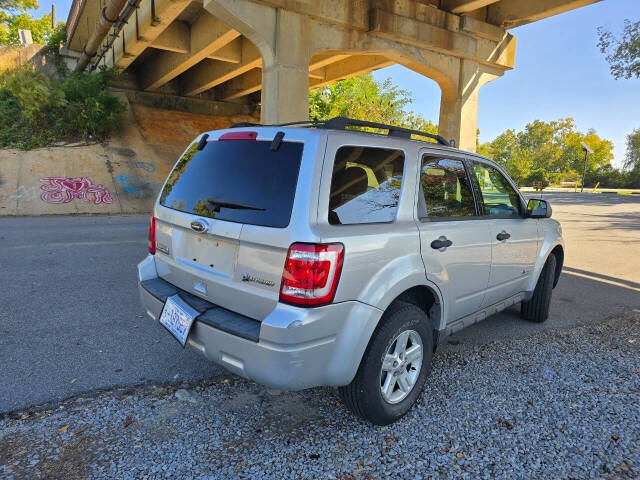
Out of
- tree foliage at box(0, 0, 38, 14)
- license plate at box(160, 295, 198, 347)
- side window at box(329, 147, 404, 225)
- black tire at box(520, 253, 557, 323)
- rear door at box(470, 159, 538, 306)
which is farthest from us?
tree foliage at box(0, 0, 38, 14)

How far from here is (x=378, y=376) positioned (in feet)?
8.08

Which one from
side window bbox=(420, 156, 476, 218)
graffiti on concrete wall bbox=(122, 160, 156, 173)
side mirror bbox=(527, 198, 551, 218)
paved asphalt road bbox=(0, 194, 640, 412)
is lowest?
paved asphalt road bbox=(0, 194, 640, 412)

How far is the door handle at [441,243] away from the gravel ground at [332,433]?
43.0 inches

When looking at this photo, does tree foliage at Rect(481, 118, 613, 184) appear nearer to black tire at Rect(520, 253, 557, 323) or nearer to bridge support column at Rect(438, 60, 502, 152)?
bridge support column at Rect(438, 60, 502, 152)

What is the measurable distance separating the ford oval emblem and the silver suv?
13 millimetres

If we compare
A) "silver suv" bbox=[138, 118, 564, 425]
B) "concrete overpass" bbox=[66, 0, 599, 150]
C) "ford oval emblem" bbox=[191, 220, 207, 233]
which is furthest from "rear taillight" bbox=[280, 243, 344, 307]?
"concrete overpass" bbox=[66, 0, 599, 150]

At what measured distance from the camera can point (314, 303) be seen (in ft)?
7.04

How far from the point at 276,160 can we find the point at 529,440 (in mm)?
2283

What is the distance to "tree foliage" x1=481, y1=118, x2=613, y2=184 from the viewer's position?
235 ft

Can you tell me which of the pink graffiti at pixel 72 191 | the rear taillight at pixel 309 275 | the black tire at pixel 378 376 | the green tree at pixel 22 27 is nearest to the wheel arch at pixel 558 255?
the black tire at pixel 378 376

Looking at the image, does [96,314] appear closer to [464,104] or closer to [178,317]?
[178,317]

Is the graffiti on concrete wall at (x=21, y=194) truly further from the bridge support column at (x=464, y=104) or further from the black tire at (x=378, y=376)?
the black tire at (x=378, y=376)

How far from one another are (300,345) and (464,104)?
13824mm

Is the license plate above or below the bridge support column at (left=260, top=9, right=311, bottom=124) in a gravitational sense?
below
